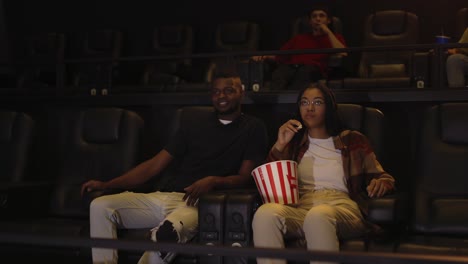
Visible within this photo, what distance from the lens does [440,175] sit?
3355 mm

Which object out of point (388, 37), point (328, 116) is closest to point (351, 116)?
point (328, 116)

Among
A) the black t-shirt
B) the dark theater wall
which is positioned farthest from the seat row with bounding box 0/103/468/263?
the dark theater wall

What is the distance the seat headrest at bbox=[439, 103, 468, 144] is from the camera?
337 cm

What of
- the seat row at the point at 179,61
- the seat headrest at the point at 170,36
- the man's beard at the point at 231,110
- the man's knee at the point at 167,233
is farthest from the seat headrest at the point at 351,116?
the seat headrest at the point at 170,36

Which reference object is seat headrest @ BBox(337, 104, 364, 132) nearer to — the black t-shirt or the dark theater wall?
the black t-shirt

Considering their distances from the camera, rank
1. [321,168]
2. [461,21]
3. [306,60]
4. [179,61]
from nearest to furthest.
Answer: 1. [321,168]
2. [306,60]
3. [461,21]
4. [179,61]

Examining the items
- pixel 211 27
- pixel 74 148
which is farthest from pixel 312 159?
pixel 211 27

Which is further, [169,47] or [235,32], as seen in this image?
[169,47]

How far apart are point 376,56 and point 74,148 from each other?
251 cm

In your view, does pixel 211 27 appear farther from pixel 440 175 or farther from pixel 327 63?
pixel 440 175

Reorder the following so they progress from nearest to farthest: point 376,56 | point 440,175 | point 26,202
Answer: point 440,175, point 26,202, point 376,56

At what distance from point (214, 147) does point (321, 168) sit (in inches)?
23.5

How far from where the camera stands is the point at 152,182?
3844 mm

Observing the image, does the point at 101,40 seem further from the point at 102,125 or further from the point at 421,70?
the point at 421,70
